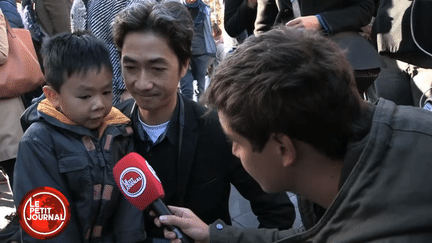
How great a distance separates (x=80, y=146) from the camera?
1993 millimetres

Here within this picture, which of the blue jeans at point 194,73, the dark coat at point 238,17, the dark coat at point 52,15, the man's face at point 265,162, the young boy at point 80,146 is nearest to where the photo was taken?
the man's face at point 265,162

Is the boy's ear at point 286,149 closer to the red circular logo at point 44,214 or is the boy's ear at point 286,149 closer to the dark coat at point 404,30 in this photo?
the red circular logo at point 44,214

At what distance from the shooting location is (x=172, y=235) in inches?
62.6

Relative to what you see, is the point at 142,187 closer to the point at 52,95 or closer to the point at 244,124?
the point at 244,124

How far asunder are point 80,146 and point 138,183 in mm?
476

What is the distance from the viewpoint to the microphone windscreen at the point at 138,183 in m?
1.63

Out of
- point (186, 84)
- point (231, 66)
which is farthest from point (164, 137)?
point (186, 84)

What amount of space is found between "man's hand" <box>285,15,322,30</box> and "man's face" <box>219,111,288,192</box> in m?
1.03

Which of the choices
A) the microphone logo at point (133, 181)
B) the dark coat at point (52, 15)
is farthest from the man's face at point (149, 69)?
the dark coat at point (52, 15)

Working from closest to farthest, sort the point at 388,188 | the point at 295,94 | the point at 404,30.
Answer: the point at 388,188 → the point at 295,94 → the point at 404,30

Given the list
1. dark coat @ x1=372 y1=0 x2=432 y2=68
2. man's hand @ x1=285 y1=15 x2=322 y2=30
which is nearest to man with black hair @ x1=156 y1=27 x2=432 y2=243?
man's hand @ x1=285 y1=15 x2=322 y2=30

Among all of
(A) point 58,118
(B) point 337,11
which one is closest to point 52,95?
(A) point 58,118

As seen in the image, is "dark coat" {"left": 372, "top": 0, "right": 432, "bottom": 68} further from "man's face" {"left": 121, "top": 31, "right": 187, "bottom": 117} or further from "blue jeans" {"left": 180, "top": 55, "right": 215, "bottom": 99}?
"blue jeans" {"left": 180, "top": 55, "right": 215, "bottom": 99}

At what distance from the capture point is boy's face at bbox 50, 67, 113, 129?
203 centimetres
